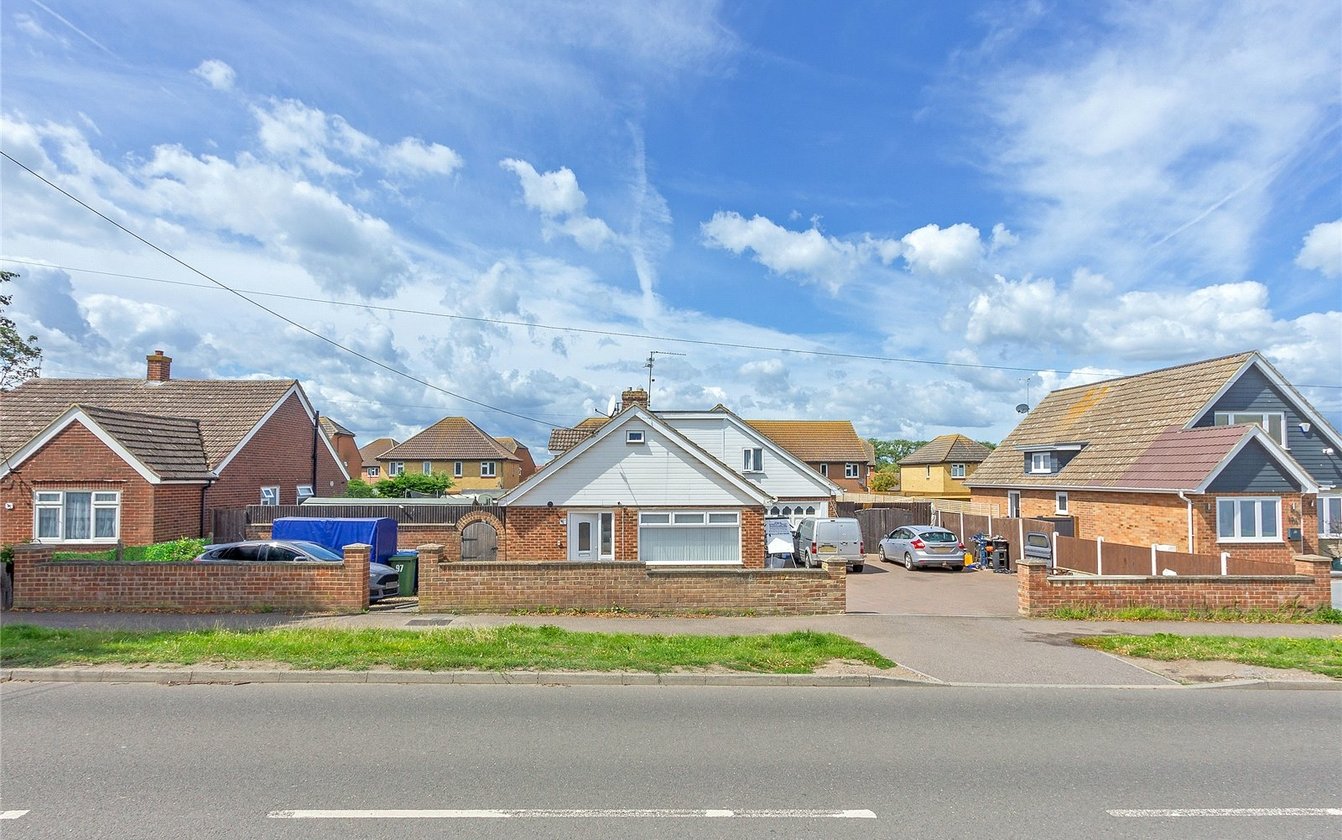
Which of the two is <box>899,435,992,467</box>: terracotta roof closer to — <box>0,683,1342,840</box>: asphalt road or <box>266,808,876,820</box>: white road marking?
<box>0,683,1342,840</box>: asphalt road

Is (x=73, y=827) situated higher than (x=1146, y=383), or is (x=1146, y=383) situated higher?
(x=1146, y=383)

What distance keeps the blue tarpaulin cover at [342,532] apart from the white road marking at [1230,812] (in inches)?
704

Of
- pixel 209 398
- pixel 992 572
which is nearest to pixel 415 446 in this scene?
pixel 209 398

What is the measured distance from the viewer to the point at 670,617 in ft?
46.6

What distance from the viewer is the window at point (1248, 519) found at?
73.3 ft

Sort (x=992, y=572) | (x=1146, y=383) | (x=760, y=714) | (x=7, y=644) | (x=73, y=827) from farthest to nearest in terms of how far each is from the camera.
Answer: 1. (x=1146, y=383)
2. (x=992, y=572)
3. (x=7, y=644)
4. (x=760, y=714)
5. (x=73, y=827)

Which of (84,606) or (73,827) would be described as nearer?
(73,827)

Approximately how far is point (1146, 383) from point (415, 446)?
5149cm

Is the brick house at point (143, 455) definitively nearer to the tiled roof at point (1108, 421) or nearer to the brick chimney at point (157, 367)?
the brick chimney at point (157, 367)

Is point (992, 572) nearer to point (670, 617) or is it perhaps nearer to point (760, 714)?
point (670, 617)

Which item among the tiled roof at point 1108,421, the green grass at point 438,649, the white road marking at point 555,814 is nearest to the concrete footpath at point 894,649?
the green grass at point 438,649

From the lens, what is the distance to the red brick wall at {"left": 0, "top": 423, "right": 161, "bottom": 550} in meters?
20.5

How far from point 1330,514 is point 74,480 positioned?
141 feet

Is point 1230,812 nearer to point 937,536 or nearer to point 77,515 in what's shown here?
point 937,536
